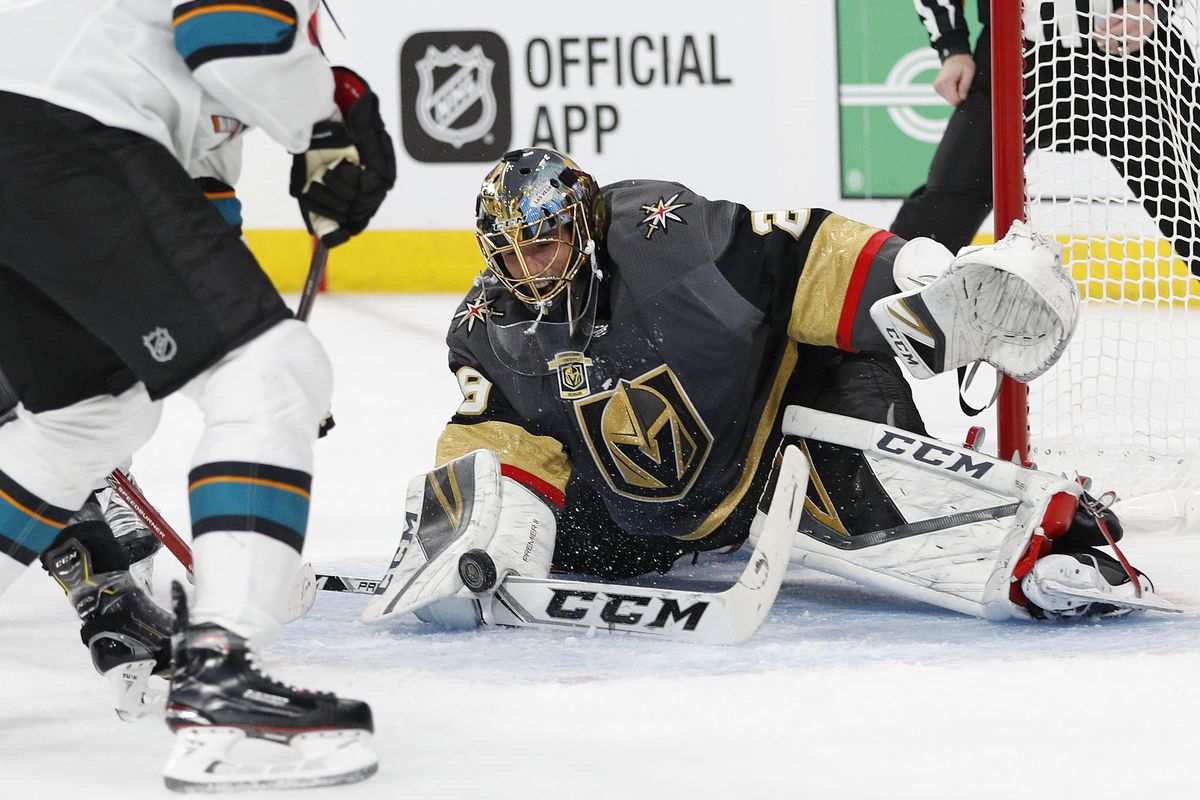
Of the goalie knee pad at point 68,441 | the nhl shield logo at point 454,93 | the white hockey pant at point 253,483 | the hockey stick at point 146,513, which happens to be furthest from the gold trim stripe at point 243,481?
the nhl shield logo at point 454,93

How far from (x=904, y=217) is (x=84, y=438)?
1.99m

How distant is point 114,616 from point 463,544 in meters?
0.48

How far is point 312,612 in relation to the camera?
2.47m

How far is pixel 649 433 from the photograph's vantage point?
94.5 inches

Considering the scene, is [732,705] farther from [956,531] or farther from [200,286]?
[200,286]

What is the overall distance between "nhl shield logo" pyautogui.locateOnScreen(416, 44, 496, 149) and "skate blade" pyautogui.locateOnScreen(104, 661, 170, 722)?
399 cm

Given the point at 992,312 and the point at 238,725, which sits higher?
the point at 992,312

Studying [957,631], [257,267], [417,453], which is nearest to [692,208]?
[957,631]

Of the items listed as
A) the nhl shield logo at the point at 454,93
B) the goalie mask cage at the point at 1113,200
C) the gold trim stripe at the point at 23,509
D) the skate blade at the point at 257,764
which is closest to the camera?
the skate blade at the point at 257,764

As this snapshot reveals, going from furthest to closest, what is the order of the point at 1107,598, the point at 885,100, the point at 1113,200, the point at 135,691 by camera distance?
the point at 885,100
the point at 1113,200
the point at 1107,598
the point at 135,691

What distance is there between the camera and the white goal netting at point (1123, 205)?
3.04 metres

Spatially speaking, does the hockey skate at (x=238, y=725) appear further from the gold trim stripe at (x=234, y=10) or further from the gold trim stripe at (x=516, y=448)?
the gold trim stripe at (x=516, y=448)

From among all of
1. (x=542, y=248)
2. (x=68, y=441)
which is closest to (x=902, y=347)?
(x=542, y=248)

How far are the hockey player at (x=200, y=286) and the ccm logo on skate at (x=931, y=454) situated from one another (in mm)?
941
